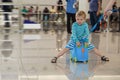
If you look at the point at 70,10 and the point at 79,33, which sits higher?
the point at 70,10

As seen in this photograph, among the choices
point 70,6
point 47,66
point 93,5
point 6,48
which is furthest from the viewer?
point 93,5

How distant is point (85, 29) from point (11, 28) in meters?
7.36

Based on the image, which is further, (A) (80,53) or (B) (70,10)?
(B) (70,10)

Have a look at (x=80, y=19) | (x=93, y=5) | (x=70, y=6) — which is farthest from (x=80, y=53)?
(x=93, y=5)

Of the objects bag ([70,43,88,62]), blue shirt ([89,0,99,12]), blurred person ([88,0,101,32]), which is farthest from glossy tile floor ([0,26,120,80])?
blue shirt ([89,0,99,12])

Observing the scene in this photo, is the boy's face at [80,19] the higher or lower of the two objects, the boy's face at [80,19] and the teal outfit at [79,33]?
the higher

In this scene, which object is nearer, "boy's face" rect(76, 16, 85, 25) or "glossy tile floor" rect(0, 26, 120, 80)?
"glossy tile floor" rect(0, 26, 120, 80)

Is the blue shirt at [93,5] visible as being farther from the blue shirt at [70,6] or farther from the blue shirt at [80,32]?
the blue shirt at [80,32]

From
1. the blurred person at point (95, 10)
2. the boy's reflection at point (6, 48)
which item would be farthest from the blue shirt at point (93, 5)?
the boy's reflection at point (6, 48)

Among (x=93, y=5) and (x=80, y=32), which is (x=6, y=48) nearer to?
(x=80, y=32)

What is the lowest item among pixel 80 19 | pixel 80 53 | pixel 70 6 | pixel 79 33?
pixel 80 53

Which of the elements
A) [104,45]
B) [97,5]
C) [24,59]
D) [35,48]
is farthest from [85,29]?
[97,5]

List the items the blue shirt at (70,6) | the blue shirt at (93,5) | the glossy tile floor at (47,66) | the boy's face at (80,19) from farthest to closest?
the blue shirt at (93,5), the blue shirt at (70,6), the boy's face at (80,19), the glossy tile floor at (47,66)

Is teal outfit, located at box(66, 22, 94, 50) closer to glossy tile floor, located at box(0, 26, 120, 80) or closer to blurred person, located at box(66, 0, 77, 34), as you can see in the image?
glossy tile floor, located at box(0, 26, 120, 80)
